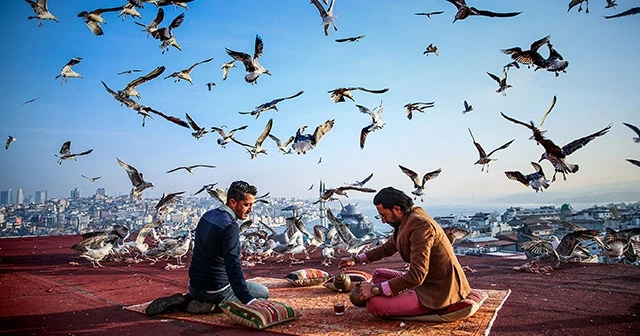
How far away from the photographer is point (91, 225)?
2331 cm

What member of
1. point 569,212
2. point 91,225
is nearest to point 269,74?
point 91,225

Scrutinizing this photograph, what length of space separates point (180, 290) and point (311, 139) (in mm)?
4030

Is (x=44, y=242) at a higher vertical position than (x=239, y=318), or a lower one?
lower

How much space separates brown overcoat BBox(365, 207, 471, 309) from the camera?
3.86 metres

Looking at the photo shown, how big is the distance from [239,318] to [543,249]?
8985 millimetres

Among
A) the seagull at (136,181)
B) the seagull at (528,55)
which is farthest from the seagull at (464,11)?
the seagull at (136,181)

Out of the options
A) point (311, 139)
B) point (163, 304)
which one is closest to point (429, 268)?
point (163, 304)

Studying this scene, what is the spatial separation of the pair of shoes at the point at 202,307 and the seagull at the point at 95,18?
696cm

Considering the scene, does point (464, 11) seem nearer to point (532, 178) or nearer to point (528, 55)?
point (528, 55)

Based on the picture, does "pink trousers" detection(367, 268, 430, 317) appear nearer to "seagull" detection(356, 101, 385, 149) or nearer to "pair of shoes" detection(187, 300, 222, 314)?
"pair of shoes" detection(187, 300, 222, 314)

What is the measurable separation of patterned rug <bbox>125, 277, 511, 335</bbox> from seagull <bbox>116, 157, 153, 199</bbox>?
226 inches

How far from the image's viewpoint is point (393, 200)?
14.0 feet

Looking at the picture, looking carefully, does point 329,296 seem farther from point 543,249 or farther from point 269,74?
point 543,249

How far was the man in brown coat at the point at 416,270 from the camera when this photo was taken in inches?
153
